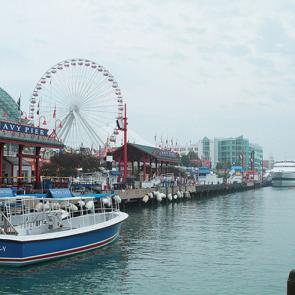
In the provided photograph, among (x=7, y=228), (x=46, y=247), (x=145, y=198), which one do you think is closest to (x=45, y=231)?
(x=7, y=228)

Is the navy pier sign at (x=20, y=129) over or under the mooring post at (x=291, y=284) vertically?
over

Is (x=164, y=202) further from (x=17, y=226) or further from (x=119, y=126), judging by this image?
(x=17, y=226)

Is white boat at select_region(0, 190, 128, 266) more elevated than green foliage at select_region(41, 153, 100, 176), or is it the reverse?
green foliage at select_region(41, 153, 100, 176)

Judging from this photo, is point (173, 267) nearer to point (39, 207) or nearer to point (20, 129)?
point (39, 207)

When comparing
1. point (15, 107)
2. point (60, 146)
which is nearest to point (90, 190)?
point (60, 146)

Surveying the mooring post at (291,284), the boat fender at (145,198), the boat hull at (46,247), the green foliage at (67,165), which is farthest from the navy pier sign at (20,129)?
the mooring post at (291,284)

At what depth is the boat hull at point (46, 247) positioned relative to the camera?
26250mm

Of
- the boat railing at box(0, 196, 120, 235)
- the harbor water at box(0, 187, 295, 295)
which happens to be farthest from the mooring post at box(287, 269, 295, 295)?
the boat railing at box(0, 196, 120, 235)

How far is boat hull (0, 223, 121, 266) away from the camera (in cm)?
2625

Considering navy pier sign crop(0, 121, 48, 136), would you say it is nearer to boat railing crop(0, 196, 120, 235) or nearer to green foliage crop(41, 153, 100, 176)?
boat railing crop(0, 196, 120, 235)

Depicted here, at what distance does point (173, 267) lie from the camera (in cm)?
2839

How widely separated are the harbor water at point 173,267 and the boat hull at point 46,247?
47 centimetres

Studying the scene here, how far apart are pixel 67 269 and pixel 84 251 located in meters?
3.99

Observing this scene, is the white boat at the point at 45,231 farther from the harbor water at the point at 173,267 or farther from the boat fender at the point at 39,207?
the harbor water at the point at 173,267
